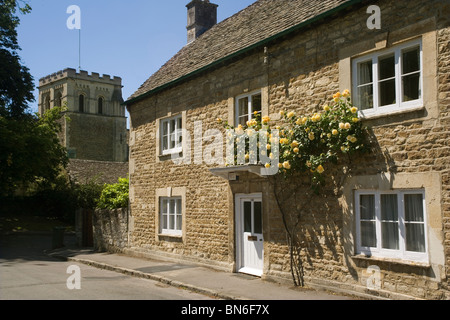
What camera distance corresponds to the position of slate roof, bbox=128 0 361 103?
10.5 metres

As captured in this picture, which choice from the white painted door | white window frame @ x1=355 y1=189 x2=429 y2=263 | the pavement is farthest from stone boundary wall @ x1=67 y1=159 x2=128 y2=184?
white window frame @ x1=355 y1=189 x2=429 y2=263

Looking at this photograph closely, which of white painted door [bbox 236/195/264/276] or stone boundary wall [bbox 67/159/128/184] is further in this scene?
stone boundary wall [bbox 67/159/128/184]

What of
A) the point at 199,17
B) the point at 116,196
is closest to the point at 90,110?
the point at 116,196

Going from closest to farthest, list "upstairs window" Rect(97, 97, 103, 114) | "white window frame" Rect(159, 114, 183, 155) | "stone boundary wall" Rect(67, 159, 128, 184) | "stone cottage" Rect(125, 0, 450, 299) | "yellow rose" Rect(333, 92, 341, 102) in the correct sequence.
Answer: "stone cottage" Rect(125, 0, 450, 299) < "yellow rose" Rect(333, 92, 341, 102) < "white window frame" Rect(159, 114, 183, 155) < "stone boundary wall" Rect(67, 159, 128, 184) < "upstairs window" Rect(97, 97, 103, 114)

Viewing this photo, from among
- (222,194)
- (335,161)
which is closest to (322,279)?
(335,161)

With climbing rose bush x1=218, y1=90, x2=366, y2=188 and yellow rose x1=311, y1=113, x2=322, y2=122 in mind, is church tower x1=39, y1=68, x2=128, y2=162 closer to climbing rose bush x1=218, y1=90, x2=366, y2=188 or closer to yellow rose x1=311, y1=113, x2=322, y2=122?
climbing rose bush x1=218, y1=90, x2=366, y2=188

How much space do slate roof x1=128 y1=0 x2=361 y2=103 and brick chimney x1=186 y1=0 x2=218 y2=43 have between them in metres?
0.86

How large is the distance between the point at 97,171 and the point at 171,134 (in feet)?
75.9

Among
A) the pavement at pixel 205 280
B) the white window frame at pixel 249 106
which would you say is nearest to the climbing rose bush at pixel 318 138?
the white window frame at pixel 249 106

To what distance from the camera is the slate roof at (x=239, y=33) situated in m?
10.5

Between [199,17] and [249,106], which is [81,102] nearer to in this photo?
[199,17]

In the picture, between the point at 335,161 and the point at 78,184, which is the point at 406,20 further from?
the point at 78,184

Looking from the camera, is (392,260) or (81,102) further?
(81,102)

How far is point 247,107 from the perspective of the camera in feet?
39.2
